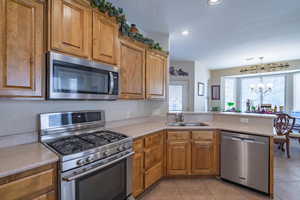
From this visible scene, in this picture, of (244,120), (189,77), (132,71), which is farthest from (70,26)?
(189,77)

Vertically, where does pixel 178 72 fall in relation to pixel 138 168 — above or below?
above

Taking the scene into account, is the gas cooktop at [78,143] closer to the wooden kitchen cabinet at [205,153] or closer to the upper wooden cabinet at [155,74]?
the upper wooden cabinet at [155,74]

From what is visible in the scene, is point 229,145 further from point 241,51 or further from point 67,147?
point 241,51

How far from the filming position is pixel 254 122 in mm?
2869

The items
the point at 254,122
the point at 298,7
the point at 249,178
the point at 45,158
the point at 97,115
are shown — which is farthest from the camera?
the point at 254,122

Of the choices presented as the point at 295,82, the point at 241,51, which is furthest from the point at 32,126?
the point at 295,82

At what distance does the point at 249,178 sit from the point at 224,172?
37cm

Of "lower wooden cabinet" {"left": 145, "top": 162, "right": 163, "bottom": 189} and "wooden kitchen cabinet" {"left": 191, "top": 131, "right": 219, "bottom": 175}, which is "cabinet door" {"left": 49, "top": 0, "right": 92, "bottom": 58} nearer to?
"lower wooden cabinet" {"left": 145, "top": 162, "right": 163, "bottom": 189}

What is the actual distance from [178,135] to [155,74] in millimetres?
1145

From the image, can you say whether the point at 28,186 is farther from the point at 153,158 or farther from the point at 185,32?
the point at 185,32

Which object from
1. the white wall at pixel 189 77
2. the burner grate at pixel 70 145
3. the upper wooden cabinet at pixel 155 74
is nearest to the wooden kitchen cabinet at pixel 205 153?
the upper wooden cabinet at pixel 155 74

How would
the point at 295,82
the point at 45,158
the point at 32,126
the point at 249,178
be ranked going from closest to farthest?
1. the point at 45,158
2. the point at 32,126
3. the point at 249,178
4. the point at 295,82

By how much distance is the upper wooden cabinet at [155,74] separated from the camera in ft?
9.11

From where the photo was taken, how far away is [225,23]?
3.12m
